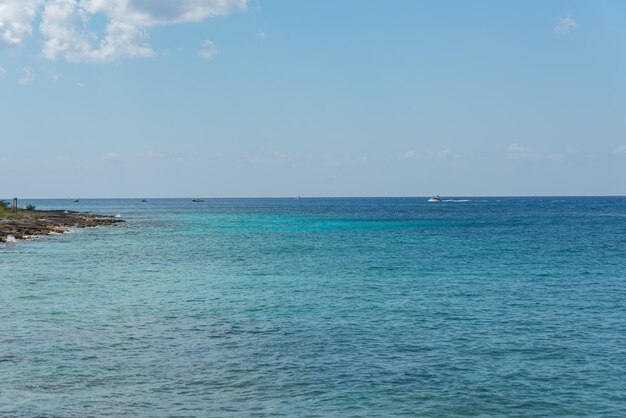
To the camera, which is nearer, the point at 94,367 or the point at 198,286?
the point at 94,367

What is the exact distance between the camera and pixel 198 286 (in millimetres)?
40938

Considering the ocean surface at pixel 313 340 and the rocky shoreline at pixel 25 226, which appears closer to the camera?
the ocean surface at pixel 313 340

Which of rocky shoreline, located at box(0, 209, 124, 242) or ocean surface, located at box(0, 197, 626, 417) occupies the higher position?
rocky shoreline, located at box(0, 209, 124, 242)

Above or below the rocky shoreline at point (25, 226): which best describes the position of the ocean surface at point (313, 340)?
below

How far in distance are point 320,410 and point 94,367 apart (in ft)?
26.5

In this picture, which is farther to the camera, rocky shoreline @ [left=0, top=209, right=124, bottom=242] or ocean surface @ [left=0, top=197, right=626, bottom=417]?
rocky shoreline @ [left=0, top=209, right=124, bottom=242]

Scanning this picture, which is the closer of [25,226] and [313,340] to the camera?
[313,340]

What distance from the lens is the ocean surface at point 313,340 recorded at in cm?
1770

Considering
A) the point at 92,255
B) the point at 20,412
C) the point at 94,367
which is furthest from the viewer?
the point at 92,255

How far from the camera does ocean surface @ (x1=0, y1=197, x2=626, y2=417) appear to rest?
17703mm

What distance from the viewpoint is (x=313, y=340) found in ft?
81.5

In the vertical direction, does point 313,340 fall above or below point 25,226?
below

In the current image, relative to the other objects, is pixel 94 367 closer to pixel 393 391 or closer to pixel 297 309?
pixel 393 391

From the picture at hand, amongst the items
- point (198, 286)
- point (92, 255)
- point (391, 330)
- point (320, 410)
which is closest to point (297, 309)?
point (391, 330)
